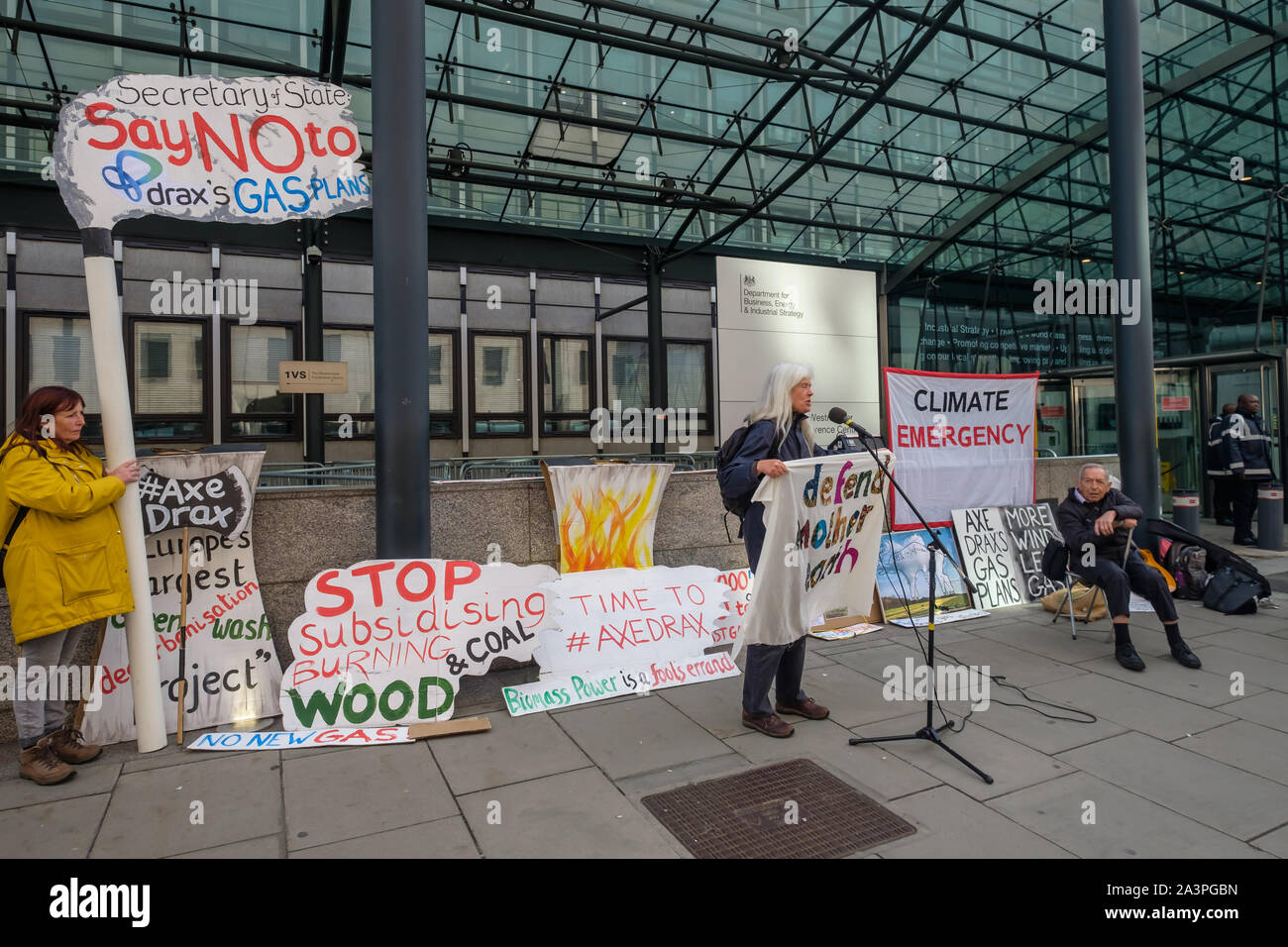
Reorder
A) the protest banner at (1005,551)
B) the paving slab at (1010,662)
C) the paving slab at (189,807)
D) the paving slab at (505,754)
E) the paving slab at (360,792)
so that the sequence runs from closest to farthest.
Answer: the paving slab at (189,807)
the paving slab at (360,792)
the paving slab at (505,754)
the paving slab at (1010,662)
the protest banner at (1005,551)

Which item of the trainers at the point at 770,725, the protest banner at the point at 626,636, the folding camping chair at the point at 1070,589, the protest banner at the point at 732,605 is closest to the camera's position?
the trainers at the point at 770,725

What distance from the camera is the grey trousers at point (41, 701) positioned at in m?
3.85

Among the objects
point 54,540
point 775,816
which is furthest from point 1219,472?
point 54,540

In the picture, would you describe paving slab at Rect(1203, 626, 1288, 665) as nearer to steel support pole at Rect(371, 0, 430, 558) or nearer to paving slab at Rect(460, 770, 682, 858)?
paving slab at Rect(460, 770, 682, 858)

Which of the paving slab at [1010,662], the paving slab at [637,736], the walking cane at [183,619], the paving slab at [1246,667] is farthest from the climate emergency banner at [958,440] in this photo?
the walking cane at [183,619]

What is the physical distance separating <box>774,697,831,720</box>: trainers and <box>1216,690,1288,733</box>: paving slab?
2588mm

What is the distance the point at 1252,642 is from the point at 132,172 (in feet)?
29.6

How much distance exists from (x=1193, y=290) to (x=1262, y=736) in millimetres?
14443

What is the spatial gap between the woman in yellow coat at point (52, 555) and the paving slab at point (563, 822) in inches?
89.6

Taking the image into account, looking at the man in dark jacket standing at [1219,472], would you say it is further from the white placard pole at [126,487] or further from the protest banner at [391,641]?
the white placard pole at [126,487]

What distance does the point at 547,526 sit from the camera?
231 inches

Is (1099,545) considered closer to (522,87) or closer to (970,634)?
(970,634)

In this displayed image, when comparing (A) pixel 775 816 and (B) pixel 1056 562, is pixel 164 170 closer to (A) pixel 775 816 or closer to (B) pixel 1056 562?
(A) pixel 775 816

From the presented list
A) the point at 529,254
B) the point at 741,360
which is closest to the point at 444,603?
the point at 529,254
